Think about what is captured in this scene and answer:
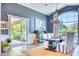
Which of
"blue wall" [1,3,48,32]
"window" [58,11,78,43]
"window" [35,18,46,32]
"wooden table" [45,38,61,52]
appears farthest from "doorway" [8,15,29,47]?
"window" [58,11,78,43]

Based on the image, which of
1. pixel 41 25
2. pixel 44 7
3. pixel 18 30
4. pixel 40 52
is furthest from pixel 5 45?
pixel 44 7

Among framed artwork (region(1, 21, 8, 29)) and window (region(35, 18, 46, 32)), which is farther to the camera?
window (region(35, 18, 46, 32))

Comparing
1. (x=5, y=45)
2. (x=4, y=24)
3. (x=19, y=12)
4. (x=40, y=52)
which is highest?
(x=19, y=12)

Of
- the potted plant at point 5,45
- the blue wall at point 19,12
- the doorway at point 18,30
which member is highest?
the blue wall at point 19,12

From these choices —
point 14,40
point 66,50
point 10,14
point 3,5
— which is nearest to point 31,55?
point 14,40

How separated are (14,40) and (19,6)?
0.64 metres

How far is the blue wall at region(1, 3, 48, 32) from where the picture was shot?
238 centimetres

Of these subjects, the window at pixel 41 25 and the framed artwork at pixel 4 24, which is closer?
the framed artwork at pixel 4 24

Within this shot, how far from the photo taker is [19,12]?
243 centimetres

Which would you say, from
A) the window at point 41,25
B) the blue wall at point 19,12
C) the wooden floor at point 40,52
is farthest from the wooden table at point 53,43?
the blue wall at point 19,12

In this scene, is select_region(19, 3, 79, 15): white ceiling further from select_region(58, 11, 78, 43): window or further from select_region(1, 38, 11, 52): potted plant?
select_region(1, 38, 11, 52): potted plant

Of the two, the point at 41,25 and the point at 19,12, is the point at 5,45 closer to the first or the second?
the point at 19,12

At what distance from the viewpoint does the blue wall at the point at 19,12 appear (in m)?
2.38

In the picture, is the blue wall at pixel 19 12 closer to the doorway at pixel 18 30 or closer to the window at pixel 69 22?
the doorway at pixel 18 30
